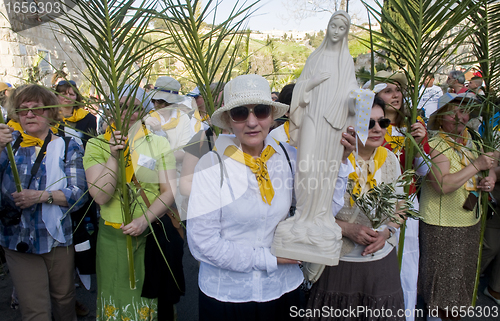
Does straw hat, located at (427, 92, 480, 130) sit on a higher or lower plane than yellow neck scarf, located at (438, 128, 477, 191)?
higher

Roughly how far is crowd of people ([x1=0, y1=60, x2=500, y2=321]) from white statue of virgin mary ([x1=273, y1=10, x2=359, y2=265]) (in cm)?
1

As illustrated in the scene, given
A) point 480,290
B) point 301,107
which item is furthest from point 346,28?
point 480,290

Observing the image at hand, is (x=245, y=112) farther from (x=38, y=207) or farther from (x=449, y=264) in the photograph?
(x=449, y=264)

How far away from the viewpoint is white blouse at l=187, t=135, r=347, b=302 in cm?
178

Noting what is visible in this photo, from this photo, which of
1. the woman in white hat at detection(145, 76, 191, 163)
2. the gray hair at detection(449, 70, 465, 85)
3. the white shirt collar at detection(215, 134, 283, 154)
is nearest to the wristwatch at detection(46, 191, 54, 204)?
the woman in white hat at detection(145, 76, 191, 163)

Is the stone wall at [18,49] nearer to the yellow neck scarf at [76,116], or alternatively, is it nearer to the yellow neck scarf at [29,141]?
the yellow neck scarf at [76,116]

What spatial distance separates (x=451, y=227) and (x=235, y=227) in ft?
7.01

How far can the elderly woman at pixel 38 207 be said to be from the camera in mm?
2574

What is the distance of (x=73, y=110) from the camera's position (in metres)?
4.38

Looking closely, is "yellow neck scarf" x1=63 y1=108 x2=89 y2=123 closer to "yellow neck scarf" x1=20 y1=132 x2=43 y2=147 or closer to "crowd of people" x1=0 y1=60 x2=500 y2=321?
"crowd of people" x1=0 y1=60 x2=500 y2=321

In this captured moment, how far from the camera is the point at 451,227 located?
295 centimetres

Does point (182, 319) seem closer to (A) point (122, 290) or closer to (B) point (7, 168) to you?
(A) point (122, 290)

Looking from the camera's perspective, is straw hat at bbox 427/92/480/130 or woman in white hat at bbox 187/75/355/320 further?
straw hat at bbox 427/92/480/130

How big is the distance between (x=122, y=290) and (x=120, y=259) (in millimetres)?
227
